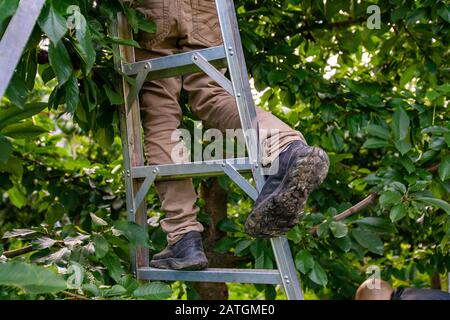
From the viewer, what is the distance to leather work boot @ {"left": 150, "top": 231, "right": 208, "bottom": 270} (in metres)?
2.28

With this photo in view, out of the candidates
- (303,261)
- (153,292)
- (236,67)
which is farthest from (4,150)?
(303,261)

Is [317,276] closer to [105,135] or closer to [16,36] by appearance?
[105,135]

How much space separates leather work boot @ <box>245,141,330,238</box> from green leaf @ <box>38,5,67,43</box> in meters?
0.70

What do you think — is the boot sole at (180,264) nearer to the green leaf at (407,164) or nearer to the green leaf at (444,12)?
the green leaf at (407,164)

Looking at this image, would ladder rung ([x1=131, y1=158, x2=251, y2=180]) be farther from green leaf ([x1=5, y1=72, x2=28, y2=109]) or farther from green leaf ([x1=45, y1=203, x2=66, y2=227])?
green leaf ([x1=45, y1=203, x2=66, y2=227])

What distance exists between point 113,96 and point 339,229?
1.05m

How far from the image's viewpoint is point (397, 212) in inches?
100

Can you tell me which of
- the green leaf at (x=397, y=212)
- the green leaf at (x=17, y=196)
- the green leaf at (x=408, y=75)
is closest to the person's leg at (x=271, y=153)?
the green leaf at (x=397, y=212)

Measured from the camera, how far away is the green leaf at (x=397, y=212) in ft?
8.31

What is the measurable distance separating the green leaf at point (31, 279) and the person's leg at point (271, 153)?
26.3 inches

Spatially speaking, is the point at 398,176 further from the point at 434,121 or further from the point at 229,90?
the point at 229,90

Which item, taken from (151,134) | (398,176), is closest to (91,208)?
(151,134)

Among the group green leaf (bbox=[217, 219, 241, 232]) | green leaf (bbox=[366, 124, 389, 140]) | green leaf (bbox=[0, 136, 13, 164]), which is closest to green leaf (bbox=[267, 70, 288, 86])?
green leaf (bbox=[366, 124, 389, 140])
